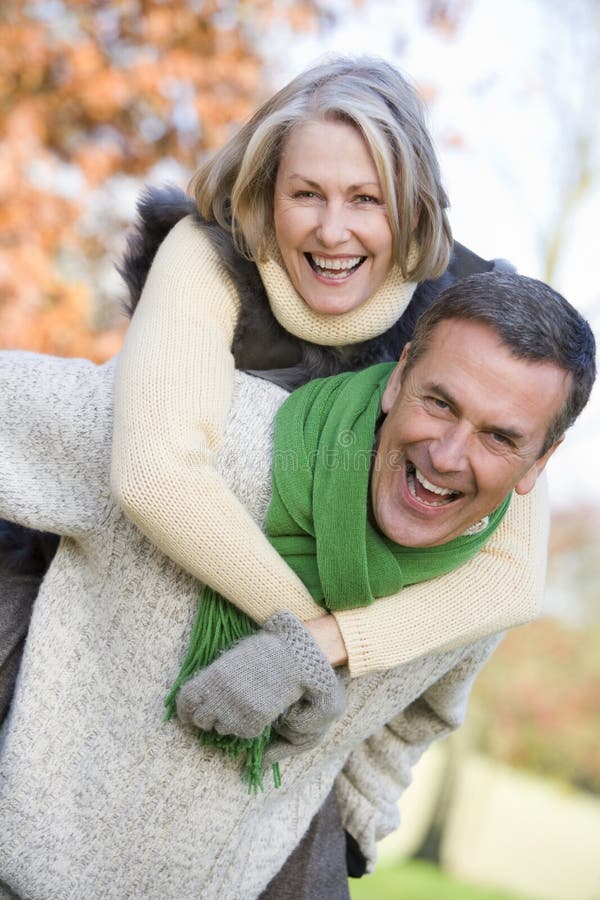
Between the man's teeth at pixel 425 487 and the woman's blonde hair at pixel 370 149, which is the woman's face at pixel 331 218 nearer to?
the woman's blonde hair at pixel 370 149

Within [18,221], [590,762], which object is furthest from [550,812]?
[18,221]

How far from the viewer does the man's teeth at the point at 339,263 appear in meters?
2.24

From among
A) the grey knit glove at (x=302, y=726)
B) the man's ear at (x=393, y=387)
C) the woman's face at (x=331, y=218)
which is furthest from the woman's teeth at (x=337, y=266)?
the grey knit glove at (x=302, y=726)

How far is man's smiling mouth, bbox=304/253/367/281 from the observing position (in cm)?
224

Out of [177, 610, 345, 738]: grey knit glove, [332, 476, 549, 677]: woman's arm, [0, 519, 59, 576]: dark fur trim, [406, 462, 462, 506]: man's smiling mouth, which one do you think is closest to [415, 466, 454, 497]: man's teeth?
[406, 462, 462, 506]: man's smiling mouth

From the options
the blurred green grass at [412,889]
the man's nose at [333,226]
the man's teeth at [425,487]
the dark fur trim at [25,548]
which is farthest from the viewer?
the blurred green grass at [412,889]

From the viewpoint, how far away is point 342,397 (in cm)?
209

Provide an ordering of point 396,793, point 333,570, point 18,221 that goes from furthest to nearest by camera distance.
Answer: point 18,221 < point 396,793 < point 333,570

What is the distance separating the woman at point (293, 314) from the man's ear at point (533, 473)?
15cm

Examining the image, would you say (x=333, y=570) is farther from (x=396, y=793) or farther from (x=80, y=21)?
(x=80, y=21)

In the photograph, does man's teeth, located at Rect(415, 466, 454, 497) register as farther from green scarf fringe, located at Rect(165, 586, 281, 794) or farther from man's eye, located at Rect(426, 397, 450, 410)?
green scarf fringe, located at Rect(165, 586, 281, 794)

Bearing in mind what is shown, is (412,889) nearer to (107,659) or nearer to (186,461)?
(107,659)

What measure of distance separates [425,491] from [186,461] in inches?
17.3

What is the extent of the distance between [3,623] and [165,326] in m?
0.71
